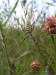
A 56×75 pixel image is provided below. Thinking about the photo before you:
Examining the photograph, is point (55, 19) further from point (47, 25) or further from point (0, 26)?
point (0, 26)

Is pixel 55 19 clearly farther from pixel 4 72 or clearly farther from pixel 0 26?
pixel 4 72

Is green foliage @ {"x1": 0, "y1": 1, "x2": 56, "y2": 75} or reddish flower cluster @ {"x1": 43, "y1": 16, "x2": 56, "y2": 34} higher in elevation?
reddish flower cluster @ {"x1": 43, "y1": 16, "x2": 56, "y2": 34}

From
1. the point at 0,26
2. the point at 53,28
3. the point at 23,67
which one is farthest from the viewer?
the point at 23,67

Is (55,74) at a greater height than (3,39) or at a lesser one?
lesser

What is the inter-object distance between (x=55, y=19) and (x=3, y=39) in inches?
9.0

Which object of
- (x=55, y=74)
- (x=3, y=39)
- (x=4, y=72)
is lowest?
(x=4, y=72)

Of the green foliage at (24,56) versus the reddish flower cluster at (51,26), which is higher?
the reddish flower cluster at (51,26)

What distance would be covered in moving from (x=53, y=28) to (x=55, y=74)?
166 millimetres

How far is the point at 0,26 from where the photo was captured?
789mm

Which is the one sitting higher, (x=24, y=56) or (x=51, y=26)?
(x=51, y=26)

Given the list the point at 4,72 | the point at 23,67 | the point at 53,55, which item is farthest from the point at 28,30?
the point at 4,72

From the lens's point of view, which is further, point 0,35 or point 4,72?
point 4,72

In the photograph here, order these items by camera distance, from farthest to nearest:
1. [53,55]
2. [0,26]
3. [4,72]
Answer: [4,72], [53,55], [0,26]

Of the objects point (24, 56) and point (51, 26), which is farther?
point (24, 56)
